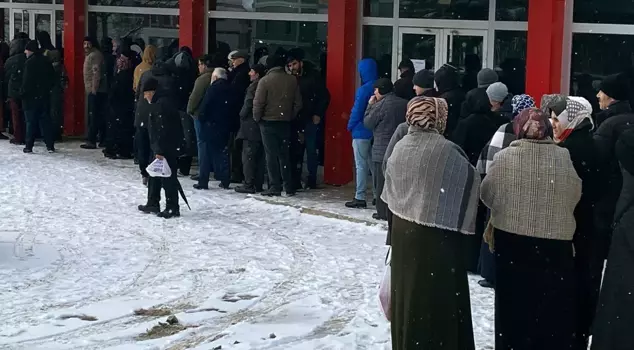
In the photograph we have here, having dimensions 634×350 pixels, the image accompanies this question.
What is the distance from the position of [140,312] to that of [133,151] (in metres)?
8.78

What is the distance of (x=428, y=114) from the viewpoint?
587 cm

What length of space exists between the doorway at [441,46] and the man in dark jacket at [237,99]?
2.24m

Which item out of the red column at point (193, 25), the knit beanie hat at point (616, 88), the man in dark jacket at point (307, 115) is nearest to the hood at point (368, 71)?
the man in dark jacket at point (307, 115)

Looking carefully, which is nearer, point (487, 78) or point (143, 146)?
point (487, 78)

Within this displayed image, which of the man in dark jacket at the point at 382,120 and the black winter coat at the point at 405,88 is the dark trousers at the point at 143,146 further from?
the black winter coat at the point at 405,88

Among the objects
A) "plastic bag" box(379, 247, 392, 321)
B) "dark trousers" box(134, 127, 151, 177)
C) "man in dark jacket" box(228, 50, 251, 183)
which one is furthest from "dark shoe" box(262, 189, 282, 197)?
"plastic bag" box(379, 247, 392, 321)

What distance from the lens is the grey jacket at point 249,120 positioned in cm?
1338

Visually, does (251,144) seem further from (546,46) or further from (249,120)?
(546,46)

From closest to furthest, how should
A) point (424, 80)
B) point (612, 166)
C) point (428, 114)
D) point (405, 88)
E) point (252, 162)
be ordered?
point (428, 114) → point (612, 166) → point (424, 80) → point (405, 88) → point (252, 162)

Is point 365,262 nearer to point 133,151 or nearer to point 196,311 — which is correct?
point 196,311

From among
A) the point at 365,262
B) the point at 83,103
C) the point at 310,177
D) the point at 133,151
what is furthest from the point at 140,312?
the point at 83,103

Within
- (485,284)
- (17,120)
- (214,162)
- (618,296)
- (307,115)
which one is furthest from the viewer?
(17,120)

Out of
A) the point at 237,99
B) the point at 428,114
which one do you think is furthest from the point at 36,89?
the point at 428,114

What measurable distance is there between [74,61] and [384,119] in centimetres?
929
